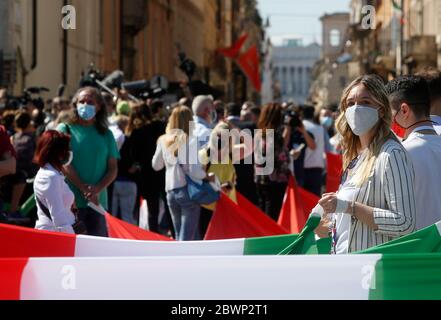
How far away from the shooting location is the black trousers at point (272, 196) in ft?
48.4

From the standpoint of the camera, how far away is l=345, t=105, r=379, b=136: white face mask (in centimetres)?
565

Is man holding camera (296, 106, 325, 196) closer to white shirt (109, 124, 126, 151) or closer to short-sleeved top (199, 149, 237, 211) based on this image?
white shirt (109, 124, 126, 151)

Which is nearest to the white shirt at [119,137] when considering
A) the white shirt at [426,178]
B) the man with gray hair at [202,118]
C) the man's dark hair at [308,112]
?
the man with gray hair at [202,118]

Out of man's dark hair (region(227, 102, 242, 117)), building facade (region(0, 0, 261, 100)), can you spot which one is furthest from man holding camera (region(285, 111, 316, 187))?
building facade (region(0, 0, 261, 100))

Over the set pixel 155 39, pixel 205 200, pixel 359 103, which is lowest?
pixel 205 200

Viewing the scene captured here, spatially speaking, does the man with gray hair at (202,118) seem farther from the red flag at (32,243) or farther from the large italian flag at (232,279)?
the large italian flag at (232,279)

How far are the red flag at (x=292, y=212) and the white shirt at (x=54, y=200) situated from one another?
3.91 metres

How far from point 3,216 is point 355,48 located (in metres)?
98.2

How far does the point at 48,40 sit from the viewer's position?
25.7 m

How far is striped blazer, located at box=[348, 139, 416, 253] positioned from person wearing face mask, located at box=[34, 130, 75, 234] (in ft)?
11.4

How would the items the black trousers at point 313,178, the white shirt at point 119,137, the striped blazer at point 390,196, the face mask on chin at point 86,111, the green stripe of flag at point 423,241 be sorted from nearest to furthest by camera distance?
the green stripe of flag at point 423,241 < the striped blazer at point 390,196 < the face mask on chin at point 86,111 < the white shirt at point 119,137 < the black trousers at point 313,178

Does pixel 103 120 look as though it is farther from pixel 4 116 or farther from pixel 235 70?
pixel 235 70

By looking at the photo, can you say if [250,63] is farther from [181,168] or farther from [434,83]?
[434,83]
